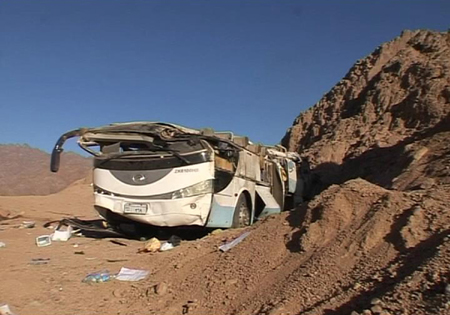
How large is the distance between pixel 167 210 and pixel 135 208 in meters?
0.59

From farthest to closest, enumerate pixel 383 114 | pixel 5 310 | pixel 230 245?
1. pixel 383 114
2. pixel 230 245
3. pixel 5 310

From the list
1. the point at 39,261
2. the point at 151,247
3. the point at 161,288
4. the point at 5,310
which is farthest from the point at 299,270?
the point at 39,261

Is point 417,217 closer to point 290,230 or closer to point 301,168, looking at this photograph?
point 290,230

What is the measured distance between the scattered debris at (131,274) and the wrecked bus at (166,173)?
197cm

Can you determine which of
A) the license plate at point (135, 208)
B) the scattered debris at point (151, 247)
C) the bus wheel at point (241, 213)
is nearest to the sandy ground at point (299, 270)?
the scattered debris at point (151, 247)

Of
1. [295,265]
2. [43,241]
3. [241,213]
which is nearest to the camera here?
[295,265]

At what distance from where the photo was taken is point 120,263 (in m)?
6.62

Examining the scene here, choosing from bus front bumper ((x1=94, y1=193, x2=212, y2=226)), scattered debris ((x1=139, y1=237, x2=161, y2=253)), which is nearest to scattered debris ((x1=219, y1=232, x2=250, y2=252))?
scattered debris ((x1=139, y1=237, x2=161, y2=253))

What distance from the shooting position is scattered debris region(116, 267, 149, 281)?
5816 mm

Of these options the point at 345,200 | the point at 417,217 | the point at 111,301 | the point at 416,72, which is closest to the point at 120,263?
the point at 111,301

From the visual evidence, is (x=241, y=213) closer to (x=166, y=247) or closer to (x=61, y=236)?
(x=166, y=247)

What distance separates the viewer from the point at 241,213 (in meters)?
9.05

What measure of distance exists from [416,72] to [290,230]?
50.0ft

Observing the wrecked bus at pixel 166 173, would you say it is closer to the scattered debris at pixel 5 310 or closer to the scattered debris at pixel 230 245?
the scattered debris at pixel 230 245
